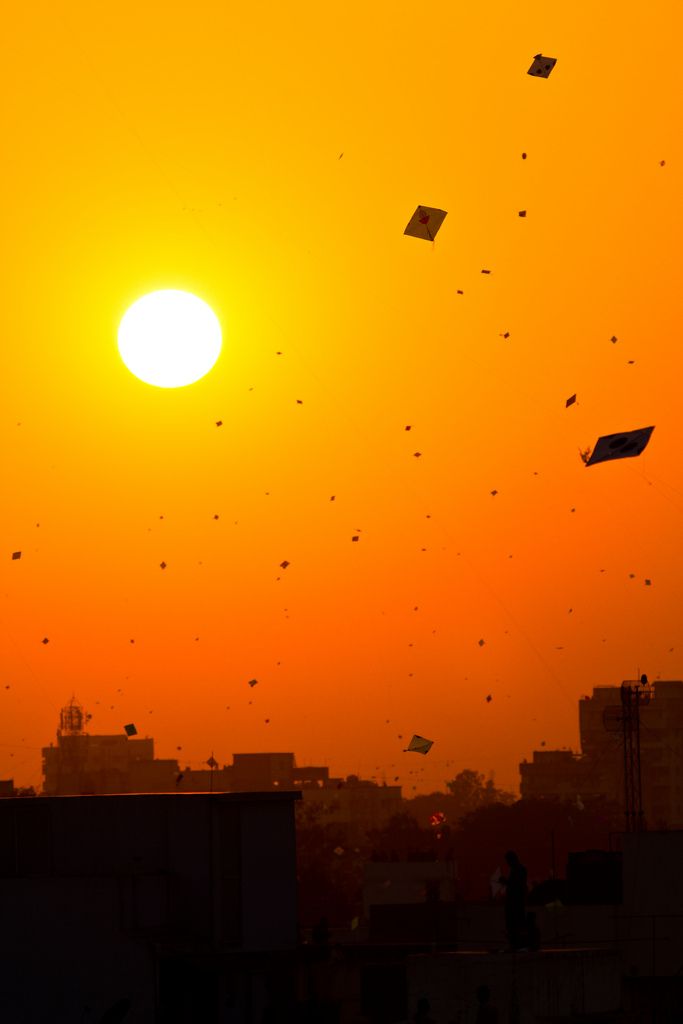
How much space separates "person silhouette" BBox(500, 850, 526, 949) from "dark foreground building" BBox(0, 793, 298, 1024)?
797 cm

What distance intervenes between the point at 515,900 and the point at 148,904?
9449 mm

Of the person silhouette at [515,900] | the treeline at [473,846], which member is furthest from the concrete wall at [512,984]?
the treeline at [473,846]

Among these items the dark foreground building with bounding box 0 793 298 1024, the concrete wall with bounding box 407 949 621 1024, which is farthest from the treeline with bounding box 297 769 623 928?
the concrete wall with bounding box 407 949 621 1024

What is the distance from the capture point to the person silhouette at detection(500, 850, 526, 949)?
986 inches

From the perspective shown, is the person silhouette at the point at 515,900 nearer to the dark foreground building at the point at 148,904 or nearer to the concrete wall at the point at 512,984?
the concrete wall at the point at 512,984

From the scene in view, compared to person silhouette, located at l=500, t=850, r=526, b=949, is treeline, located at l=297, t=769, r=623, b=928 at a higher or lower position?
higher

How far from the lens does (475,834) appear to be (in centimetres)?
15350

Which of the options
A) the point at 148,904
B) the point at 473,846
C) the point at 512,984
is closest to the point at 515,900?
the point at 512,984

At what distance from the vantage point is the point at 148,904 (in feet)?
106

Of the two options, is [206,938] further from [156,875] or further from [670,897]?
[670,897]

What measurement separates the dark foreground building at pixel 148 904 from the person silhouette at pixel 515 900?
26.2 ft

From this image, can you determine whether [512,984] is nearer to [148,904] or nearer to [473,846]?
[148,904]

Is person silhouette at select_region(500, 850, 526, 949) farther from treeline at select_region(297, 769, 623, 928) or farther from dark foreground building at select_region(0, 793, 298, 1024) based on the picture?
treeline at select_region(297, 769, 623, 928)

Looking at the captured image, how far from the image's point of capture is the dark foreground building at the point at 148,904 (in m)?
31.2
